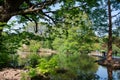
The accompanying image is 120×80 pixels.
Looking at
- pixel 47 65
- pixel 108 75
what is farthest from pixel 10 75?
pixel 108 75

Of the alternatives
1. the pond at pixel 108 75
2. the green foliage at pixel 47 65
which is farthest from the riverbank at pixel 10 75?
the pond at pixel 108 75

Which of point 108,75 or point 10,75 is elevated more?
point 10,75

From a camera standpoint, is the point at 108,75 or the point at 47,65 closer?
the point at 47,65

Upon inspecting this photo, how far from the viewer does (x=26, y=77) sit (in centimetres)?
1316

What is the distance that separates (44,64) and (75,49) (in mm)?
66772

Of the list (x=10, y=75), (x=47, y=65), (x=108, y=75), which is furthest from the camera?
(x=108, y=75)

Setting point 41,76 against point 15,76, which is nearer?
point 15,76

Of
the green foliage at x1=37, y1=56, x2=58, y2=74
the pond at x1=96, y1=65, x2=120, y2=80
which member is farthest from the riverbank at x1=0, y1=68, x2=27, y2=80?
the pond at x1=96, y1=65, x2=120, y2=80

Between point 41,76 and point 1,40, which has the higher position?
point 1,40

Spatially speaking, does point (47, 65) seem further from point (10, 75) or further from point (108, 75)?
point (108, 75)

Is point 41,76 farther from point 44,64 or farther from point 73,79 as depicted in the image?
point 73,79

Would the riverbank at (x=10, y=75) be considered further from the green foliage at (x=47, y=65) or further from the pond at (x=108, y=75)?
the pond at (x=108, y=75)

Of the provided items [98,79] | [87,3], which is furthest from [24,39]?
[98,79]

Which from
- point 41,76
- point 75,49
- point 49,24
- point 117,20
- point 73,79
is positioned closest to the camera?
point 41,76
